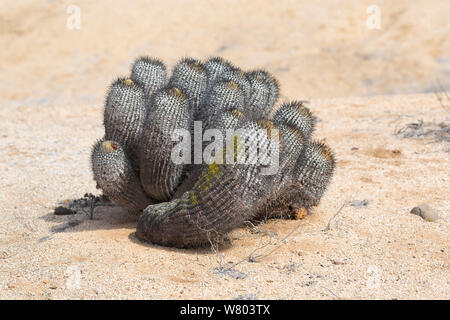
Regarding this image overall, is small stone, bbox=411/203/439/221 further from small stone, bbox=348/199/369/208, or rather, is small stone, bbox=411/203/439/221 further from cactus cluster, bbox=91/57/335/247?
cactus cluster, bbox=91/57/335/247

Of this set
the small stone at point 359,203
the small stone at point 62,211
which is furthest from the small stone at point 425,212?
the small stone at point 62,211

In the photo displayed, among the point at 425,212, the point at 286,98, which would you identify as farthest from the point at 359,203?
the point at 286,98

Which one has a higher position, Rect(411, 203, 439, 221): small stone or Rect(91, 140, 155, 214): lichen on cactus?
Rect(91, 140, 155, 214): lichen on cactus

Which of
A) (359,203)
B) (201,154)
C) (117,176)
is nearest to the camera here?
(201,154)

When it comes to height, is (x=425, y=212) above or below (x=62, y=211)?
above

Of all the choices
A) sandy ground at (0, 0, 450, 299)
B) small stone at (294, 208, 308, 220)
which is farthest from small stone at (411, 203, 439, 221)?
small stone at (294, 208, 308, 220)

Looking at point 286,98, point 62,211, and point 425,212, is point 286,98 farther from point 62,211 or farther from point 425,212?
point 62,211
